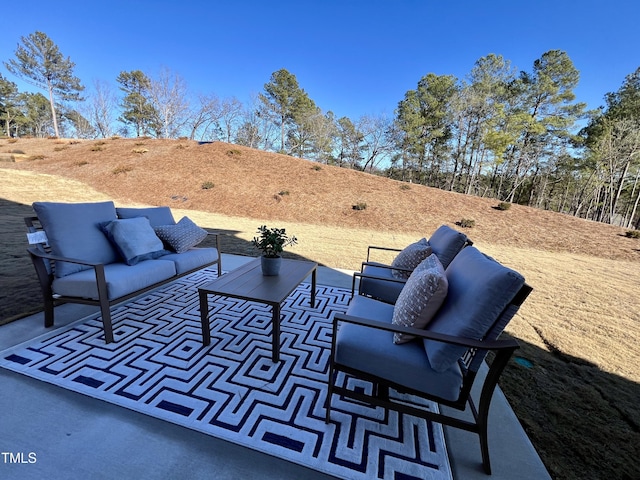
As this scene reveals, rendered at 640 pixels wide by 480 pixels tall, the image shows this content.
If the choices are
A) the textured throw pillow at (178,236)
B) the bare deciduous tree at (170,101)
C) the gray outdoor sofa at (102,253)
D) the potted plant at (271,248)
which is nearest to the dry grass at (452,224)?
the gray outdoor sofa at (102,253)

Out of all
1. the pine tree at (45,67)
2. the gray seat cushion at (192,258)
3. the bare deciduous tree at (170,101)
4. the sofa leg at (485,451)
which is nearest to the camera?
the sofa leg at (485,451)

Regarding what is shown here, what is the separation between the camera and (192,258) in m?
2.97

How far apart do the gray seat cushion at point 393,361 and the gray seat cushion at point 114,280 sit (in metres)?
1.89

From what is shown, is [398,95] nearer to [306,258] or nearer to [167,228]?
[306,258]

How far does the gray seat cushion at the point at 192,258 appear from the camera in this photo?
9.17 ft

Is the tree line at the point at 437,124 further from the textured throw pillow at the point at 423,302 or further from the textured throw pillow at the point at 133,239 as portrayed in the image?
the textured throw pillow at the point at 423,302

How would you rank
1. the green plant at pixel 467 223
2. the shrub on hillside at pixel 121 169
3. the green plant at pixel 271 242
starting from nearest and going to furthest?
the green plant at pixel 271 242 < the green plant at pixel 467 223 < the shrub on hillside at pixel 121 169

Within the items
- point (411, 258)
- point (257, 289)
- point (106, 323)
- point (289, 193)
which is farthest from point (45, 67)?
point (411, 258)

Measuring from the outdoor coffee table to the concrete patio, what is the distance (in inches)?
27.2

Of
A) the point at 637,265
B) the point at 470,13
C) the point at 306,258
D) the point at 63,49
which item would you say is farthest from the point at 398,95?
the point at 63,49

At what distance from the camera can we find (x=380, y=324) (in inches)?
50.8

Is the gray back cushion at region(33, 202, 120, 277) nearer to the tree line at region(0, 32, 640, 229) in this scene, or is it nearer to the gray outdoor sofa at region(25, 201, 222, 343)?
the gray outdoor sofa at region(25, 201, 222, 343)

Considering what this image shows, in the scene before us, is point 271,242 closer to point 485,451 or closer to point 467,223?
point 485,451

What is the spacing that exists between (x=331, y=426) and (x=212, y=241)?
4.73 meters
